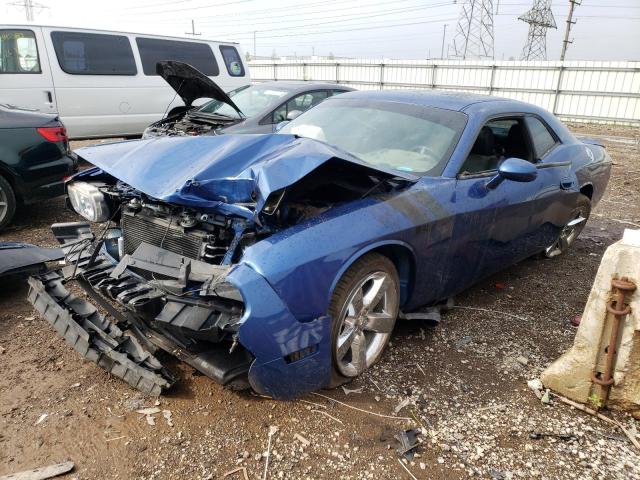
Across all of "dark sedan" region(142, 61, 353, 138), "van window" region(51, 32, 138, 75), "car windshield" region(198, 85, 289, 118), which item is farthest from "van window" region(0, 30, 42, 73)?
"car windshield" region(198, 85, 289, 118)

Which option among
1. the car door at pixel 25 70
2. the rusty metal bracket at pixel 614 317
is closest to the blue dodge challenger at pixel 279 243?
the rusty metal bracket at pixel 614 317

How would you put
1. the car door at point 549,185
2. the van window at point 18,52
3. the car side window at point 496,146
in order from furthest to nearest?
the van window at point 18,52 < the car door at point 549,185 < the car side window at point 496,146

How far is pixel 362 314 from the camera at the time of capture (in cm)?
270

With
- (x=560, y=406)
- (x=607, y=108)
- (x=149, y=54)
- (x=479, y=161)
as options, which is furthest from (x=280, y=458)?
(x=607, y=108)

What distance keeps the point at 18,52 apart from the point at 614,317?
8.37 metres

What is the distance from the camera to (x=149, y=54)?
345 inches

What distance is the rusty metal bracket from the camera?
8.20 feet

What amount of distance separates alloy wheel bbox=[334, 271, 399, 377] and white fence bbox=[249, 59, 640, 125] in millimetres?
16993

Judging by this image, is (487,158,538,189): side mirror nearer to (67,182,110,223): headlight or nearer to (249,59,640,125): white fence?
(67,182,110,223): headlight

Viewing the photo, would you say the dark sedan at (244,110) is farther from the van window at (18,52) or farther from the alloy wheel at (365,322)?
the alloy wheel at (365,322)

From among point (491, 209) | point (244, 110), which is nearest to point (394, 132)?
point (491, 209)

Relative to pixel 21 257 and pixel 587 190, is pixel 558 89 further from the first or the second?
pixel 21 257

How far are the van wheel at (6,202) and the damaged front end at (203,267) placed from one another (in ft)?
8.37

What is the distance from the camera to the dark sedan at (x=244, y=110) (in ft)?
21.5
